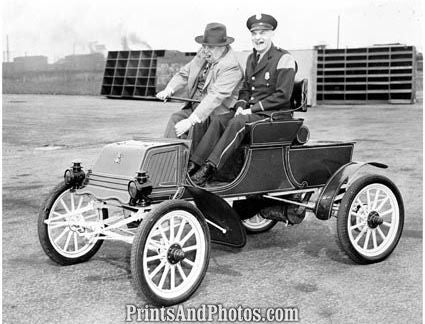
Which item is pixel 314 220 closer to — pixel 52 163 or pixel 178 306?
pixel 178 306

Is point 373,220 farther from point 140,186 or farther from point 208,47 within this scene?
point 140,186

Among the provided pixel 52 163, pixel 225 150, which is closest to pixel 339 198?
pixel 225 150

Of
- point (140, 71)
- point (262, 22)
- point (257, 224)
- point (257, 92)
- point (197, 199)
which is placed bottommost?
point (257, 224)

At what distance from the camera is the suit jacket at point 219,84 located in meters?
4.93

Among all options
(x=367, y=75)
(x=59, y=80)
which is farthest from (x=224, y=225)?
(x=59, y=80)

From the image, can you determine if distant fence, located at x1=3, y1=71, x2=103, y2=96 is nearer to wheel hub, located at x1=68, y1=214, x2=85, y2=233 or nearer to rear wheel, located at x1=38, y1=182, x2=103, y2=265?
rear wheel, located at x1=38, y1=182, x2=103, y2=265

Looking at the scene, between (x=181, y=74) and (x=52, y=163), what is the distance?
18.8 feet

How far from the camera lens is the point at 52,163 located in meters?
10.7

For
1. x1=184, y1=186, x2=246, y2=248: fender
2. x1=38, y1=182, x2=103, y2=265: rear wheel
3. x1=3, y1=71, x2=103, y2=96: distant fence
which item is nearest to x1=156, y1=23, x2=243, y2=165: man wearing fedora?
x1=184, y1=186, x2=246, y2=248: fender

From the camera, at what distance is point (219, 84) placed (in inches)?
198

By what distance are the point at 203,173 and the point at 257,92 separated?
969mm

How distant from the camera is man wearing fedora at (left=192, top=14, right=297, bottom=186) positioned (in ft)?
15.6

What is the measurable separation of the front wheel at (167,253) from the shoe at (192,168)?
2.08ft

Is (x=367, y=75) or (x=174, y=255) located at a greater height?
(x=367, y=75)
